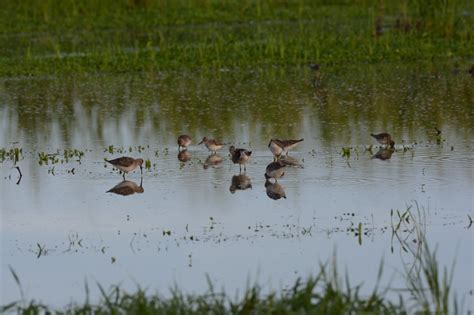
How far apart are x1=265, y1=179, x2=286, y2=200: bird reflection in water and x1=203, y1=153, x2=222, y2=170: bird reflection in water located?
121 centimetres

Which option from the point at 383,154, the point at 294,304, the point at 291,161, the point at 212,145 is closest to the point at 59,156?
the point at 212,145

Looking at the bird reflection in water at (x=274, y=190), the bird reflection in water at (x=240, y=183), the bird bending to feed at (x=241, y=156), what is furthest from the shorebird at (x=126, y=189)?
the bird reflection in water at (x=274, y=190)

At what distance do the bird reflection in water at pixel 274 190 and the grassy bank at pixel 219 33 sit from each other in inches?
350

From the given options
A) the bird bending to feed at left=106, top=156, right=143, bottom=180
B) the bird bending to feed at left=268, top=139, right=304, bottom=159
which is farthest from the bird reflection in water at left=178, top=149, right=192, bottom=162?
the bird bending to feed at left=106, top=156, right=143, bottom=180

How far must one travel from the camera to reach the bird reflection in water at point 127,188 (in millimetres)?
11297

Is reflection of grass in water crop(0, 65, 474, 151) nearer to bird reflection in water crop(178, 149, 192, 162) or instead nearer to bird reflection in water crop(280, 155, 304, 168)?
bird reflection in water crop(178, 149, 192, 162)

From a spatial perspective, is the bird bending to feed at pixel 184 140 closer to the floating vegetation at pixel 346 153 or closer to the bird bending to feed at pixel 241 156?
the bird bending to feed at pixel 241 156

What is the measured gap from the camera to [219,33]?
23.6 meters

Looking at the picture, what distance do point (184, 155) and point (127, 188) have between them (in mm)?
1704

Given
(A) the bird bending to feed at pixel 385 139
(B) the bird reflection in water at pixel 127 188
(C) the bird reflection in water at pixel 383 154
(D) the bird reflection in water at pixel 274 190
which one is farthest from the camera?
(A) the bird bending to feed at pixel 385 139

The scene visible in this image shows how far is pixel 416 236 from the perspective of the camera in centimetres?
926

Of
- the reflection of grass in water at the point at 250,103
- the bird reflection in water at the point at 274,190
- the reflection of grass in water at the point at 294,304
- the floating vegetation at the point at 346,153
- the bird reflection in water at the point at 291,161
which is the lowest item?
the reflection of grass in water at the point at 294,304

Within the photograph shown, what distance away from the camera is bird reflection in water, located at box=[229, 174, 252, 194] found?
11312 millimetres

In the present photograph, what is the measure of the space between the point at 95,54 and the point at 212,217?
1111 centimetres
